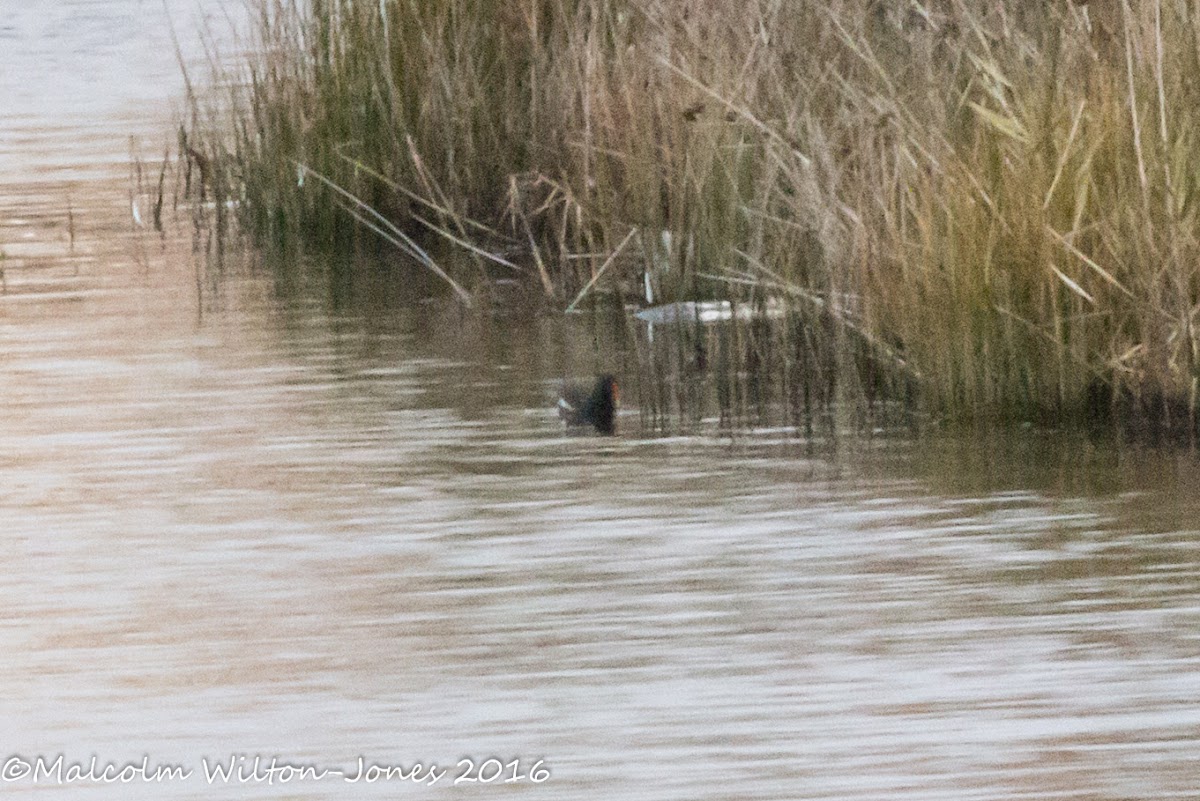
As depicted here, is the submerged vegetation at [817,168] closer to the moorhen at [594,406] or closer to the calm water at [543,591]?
the calm water at [543,591]

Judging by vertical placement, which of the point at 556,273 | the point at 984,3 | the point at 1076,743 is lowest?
the point at 1076,743

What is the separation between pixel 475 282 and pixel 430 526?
388 centimetres

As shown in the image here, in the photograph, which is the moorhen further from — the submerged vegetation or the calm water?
the submerged vegetation

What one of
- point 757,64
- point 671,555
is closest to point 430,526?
point 671,555

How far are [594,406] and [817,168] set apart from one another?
0.95m

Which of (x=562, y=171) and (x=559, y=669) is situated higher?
(x=562, y=171)

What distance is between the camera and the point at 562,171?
970 centimetres

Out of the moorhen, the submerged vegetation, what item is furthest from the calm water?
the submerged vegetation

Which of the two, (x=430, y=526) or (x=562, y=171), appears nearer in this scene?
(x=430, y=526)

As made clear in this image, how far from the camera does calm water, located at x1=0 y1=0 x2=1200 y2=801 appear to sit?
A: 4.89 metres

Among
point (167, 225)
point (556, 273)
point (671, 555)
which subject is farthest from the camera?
point (167, 225)

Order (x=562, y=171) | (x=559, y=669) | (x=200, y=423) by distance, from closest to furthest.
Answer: (x=559, y=669), (x=200, y=423), (x=562, y=171)

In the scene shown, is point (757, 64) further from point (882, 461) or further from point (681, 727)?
point (681, 727)

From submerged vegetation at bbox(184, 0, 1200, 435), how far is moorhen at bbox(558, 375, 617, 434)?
1.64ft
